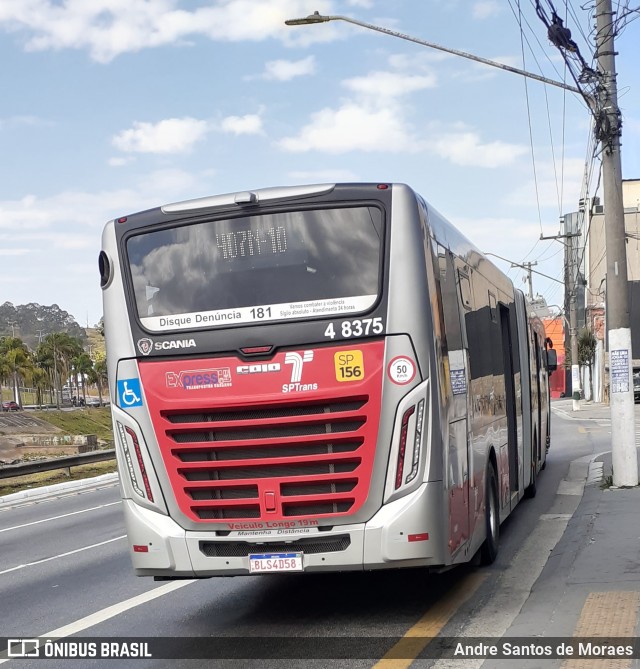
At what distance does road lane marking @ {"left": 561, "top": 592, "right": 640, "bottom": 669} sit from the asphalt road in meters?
0.64

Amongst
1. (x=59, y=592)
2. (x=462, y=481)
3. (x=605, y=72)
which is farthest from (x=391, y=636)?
(x=605, y=72)

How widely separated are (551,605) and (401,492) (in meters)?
1.51

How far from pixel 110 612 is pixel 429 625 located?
9.55 feet

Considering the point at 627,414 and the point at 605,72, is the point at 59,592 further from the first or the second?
the point at 605,72

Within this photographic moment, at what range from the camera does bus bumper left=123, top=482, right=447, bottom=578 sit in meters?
7.13

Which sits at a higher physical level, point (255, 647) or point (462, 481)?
point (462, 481)

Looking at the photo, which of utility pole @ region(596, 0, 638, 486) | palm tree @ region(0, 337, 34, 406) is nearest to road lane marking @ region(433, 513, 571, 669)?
utility pole @ region(596, 0, 638, 486)

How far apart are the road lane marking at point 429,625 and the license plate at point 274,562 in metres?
0.90

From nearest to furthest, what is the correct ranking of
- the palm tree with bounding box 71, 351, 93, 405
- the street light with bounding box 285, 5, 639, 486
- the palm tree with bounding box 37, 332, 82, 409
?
1. the street light with bounding box 285, 5, 639, 486
2. the palm tree with bounding box 37, 332, 82, 409
3. the palm tree with bounding box 71, 351, 93, 405

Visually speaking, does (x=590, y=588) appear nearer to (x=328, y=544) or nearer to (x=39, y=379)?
(x=328, y=544)

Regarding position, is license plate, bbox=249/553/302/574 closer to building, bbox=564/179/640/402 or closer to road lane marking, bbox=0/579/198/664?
road lane marking, bbox=0/579/198/664

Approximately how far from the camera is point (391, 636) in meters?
7.22

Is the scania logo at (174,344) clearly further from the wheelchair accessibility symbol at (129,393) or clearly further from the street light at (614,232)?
the street light at (614,232)

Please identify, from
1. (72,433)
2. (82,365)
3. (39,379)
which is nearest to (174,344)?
(72,433)
